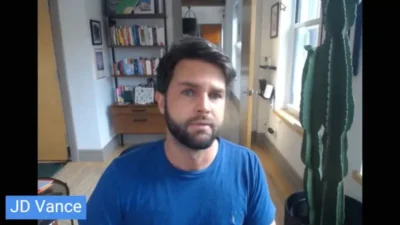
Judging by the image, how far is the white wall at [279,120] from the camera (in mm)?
1515

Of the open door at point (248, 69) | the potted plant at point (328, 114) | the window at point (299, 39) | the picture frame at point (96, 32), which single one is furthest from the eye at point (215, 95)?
the picture frame at point (96, 32)

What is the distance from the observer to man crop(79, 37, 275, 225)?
767mm

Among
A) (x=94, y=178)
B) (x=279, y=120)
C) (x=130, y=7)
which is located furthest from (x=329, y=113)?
(x=130, y=7)

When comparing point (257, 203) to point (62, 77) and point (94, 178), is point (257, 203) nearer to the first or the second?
point (94, 178)

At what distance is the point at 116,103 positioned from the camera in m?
3.30

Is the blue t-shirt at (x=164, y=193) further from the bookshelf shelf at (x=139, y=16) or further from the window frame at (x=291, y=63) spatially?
the bookshelf shelf at (x=139, y=16)

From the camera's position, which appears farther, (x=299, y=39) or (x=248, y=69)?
(x=299, y=39)

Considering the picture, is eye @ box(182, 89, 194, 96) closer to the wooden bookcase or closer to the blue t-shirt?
the blue t-shirt

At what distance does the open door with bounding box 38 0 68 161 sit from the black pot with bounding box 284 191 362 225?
7.84 feet

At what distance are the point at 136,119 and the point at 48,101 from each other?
37.2 inches

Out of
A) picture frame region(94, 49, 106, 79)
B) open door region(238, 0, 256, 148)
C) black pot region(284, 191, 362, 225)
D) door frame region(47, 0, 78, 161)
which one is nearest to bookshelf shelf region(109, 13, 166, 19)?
picture frame region(94, 49, 106, 79)

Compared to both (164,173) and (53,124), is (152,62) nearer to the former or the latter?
(53,124)

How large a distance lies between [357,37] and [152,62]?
229 cm

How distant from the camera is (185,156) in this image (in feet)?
2.64
